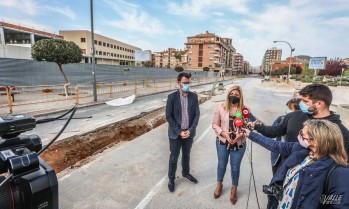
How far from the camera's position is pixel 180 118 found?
3.42 metres

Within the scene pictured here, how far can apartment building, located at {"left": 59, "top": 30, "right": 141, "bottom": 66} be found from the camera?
189ft

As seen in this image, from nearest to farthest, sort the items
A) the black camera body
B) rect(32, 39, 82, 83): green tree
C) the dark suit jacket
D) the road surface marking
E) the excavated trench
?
the black camera body
the road surface marking
the dark suit jacket
the excavated trench
rect(32, 39, 82, 83): green tree

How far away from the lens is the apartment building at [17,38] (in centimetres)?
2314

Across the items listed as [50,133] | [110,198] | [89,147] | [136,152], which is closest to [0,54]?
[50,133]

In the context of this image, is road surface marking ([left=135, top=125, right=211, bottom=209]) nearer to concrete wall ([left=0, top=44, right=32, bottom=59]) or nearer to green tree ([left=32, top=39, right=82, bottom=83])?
green tree ([left=32, top=39, right=82, bottom=83])

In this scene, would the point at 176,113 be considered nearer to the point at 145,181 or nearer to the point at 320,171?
the point at 145,181

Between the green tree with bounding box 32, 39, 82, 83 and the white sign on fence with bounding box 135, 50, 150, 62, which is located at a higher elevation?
the white sign on fence with bounding box 135, 50, 150, 62

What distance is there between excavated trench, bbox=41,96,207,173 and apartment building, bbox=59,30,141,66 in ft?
140

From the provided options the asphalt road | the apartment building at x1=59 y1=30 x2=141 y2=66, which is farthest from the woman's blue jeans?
the apartment building at x1=59 y1=30 x2=141 y2=66

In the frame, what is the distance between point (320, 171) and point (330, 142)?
22cm

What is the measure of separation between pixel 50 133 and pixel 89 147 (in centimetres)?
174

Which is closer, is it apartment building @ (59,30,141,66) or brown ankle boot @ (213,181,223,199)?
brown ankle boot @ (213,181,223,199)

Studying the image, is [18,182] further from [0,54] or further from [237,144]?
[0,54]

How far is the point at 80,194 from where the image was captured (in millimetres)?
3246
